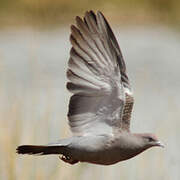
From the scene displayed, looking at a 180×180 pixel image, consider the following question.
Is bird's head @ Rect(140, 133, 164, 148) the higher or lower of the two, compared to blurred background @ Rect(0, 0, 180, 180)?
lower

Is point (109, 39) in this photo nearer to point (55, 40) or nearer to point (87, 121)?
point (87, 121)

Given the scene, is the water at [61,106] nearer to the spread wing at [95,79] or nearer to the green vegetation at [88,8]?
the green vegetation at [88,8]

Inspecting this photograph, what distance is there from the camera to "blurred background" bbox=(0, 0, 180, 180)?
725 centimetres

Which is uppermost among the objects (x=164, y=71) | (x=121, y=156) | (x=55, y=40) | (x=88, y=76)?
(x=55, y=40)

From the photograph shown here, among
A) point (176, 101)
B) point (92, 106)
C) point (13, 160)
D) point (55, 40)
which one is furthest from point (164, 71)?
point (92, 106)

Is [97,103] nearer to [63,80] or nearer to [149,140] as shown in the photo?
[149,140]

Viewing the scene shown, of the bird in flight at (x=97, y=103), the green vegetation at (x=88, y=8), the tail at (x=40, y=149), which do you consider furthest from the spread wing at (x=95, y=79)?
the green vegetation at (x=88, y=8)

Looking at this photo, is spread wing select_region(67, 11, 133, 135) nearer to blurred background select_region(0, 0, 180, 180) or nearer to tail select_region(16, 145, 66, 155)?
tail select_region(16, 145, 66, 155)

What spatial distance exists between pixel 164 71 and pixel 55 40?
2088mm

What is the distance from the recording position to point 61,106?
345 inches

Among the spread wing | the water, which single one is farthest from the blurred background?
the spread wing

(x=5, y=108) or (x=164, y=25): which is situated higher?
(x=164, y=25)

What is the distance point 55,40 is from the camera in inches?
471

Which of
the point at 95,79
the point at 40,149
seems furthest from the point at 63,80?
the point at 40,149
